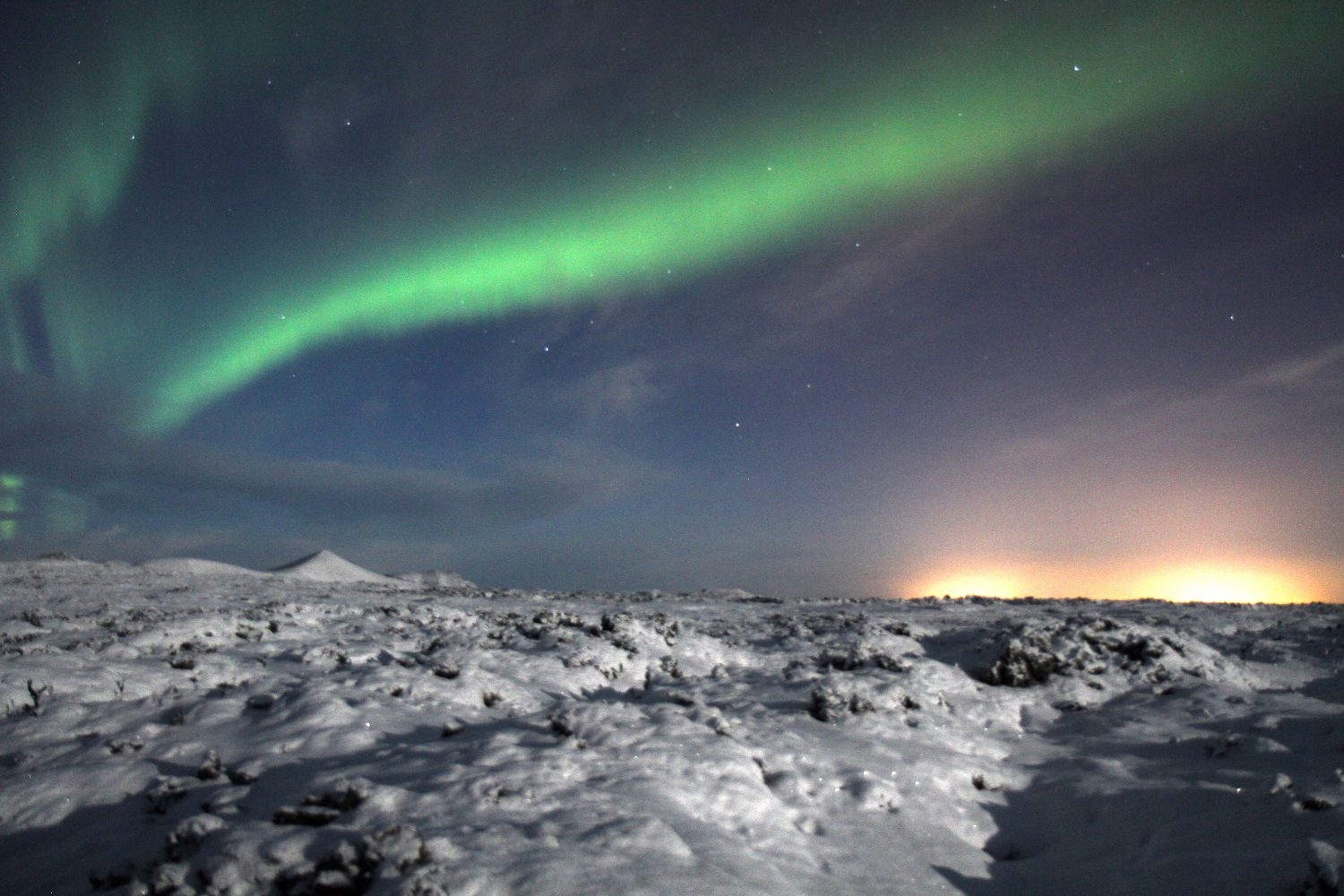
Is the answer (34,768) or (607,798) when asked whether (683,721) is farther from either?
(34,768)

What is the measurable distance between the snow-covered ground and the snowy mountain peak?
2895 cm

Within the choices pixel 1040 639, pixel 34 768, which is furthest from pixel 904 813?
pixel 34 768

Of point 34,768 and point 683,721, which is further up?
point 683,721

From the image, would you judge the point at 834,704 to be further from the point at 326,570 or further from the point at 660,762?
the point at 326,570

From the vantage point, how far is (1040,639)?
1245cm

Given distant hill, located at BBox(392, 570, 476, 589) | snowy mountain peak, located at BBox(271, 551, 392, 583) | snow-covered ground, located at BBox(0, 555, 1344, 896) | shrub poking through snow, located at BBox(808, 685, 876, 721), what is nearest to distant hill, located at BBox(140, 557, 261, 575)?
snowy mountain peak, located at BBox(271, 551, 392, 583)

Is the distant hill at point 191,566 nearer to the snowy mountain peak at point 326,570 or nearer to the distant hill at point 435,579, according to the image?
the snowy mountain peak at point 326,570

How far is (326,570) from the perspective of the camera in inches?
1727

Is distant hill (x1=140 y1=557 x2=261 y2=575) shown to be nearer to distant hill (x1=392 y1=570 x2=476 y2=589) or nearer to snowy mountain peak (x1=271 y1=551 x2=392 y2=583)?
snowy mountain peak (x1=271 y1=551 x2=392 y2=583)

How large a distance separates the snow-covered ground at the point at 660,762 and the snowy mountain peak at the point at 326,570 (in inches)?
1140

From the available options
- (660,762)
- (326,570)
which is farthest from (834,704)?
(326,570)

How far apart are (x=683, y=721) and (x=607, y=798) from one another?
7.94 ft

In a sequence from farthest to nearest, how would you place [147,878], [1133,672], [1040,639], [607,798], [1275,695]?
[1040,639] → [1133,672] → [1275,695] → [607,798] → [147,878]

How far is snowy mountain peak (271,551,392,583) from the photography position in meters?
42.1
